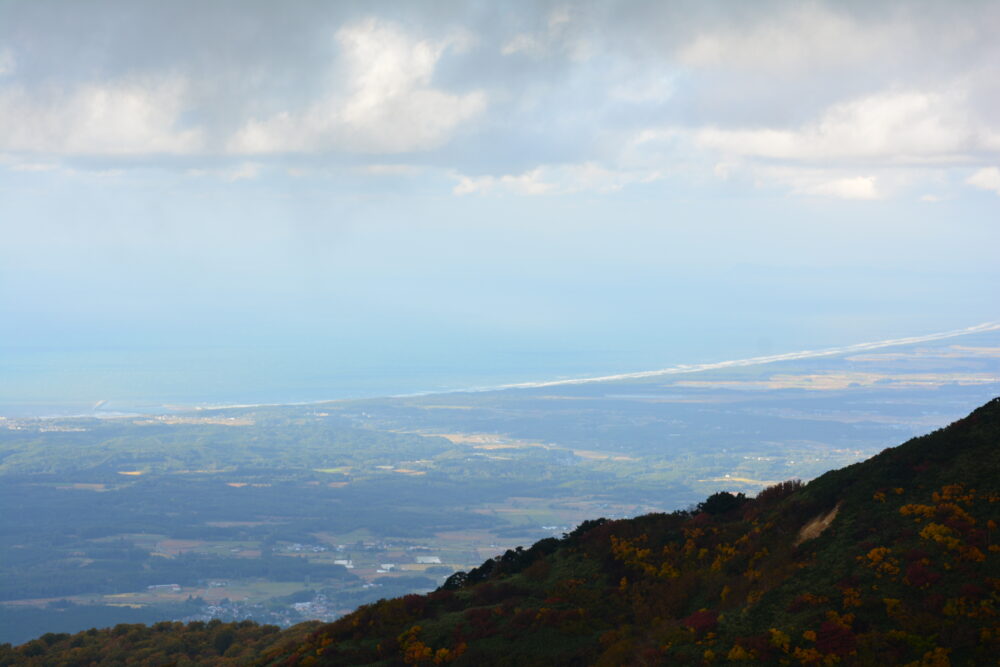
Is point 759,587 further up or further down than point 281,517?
further up

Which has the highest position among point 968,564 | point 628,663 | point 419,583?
point 968,564

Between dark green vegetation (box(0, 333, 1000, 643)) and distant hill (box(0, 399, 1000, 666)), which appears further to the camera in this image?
dark green vegetation (box(0, 333, 1000, 643))

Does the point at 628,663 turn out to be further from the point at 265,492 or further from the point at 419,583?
the point at 265,492

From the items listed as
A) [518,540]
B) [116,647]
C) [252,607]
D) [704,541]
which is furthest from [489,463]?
[704,541]

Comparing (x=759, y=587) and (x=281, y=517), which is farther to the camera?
(x=281, y=517)

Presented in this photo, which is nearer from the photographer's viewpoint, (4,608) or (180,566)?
(4,608)

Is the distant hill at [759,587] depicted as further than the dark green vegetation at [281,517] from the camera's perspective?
No

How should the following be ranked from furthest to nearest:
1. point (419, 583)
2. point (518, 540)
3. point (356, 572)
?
1. point (518, 540)
2. point (356, 572)
3. point (419, 583)

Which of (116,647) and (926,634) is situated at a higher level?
(926,634)
